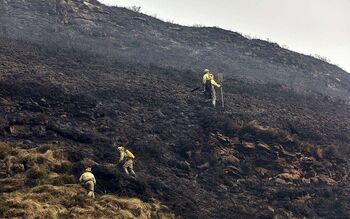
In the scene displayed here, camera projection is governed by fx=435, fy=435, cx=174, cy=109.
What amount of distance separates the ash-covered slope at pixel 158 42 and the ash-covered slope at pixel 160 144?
8567mm

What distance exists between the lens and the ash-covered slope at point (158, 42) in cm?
3588

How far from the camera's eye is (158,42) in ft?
136

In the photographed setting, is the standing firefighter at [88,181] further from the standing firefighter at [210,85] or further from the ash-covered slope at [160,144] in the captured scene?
the standing firefighter at [210,85]

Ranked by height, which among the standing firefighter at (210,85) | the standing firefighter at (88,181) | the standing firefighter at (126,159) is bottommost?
the standing firefighter at (88,181)

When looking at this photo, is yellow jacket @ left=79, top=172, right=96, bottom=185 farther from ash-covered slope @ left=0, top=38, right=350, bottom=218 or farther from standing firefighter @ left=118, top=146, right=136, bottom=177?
standing firefighter @ left=118, top=146, right=136, bottom=177

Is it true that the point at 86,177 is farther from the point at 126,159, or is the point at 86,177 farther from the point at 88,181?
the point at 126,159

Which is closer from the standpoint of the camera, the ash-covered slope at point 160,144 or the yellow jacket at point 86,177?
the yellow jacket at point 86,177

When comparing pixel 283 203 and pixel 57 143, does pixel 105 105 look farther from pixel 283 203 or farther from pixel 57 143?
pixel 283 203

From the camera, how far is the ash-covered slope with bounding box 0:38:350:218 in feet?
50.8

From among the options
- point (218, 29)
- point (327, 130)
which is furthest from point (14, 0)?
point (327, 130)

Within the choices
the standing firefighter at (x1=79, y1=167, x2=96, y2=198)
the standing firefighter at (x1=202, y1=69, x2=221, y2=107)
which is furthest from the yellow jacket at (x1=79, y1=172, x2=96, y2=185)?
the standing firefighter at (x1=202, y1=69, x2=221, y2=107)

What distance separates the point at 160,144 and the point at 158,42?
23.2 m

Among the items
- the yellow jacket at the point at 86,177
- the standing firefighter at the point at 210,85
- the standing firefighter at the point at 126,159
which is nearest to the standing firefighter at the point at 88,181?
the yellow jacket at the point at 86,177

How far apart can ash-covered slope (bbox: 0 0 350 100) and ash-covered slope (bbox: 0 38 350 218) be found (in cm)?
857
